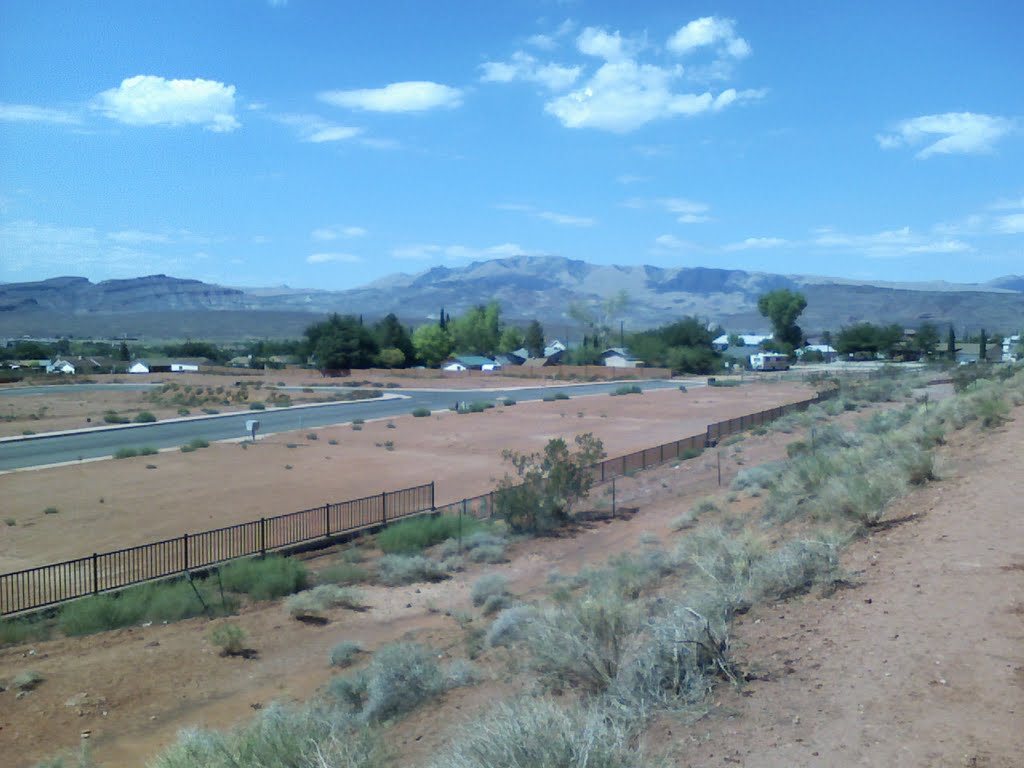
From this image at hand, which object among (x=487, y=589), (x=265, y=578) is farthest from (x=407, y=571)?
(x=487, y=589)

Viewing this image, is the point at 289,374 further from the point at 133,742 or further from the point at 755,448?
the point at 133,742

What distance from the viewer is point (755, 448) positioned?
1492 inches

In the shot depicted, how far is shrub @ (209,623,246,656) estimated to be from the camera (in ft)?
47.7

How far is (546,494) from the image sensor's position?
25.5 m

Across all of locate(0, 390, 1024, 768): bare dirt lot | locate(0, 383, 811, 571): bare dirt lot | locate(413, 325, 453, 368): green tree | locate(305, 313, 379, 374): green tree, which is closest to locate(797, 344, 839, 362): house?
locate(413, 325, 453, 368): green tree

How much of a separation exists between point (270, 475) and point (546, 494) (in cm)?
1627

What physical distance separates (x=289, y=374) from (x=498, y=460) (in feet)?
308

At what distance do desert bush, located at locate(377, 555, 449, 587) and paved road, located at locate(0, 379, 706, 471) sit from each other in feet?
91.4

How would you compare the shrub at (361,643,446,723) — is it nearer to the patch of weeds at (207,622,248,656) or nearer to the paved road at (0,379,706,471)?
the patch of weeds at (207,622,248,656)

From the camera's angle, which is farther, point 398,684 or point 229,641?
point 229,641

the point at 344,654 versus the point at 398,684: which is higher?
the point at 398,684

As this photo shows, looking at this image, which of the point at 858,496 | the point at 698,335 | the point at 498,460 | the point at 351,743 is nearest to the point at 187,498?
the point at 498,460

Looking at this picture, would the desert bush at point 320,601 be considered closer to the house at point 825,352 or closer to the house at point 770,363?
the house at point 770,363

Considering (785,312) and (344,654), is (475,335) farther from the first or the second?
(344,654)
